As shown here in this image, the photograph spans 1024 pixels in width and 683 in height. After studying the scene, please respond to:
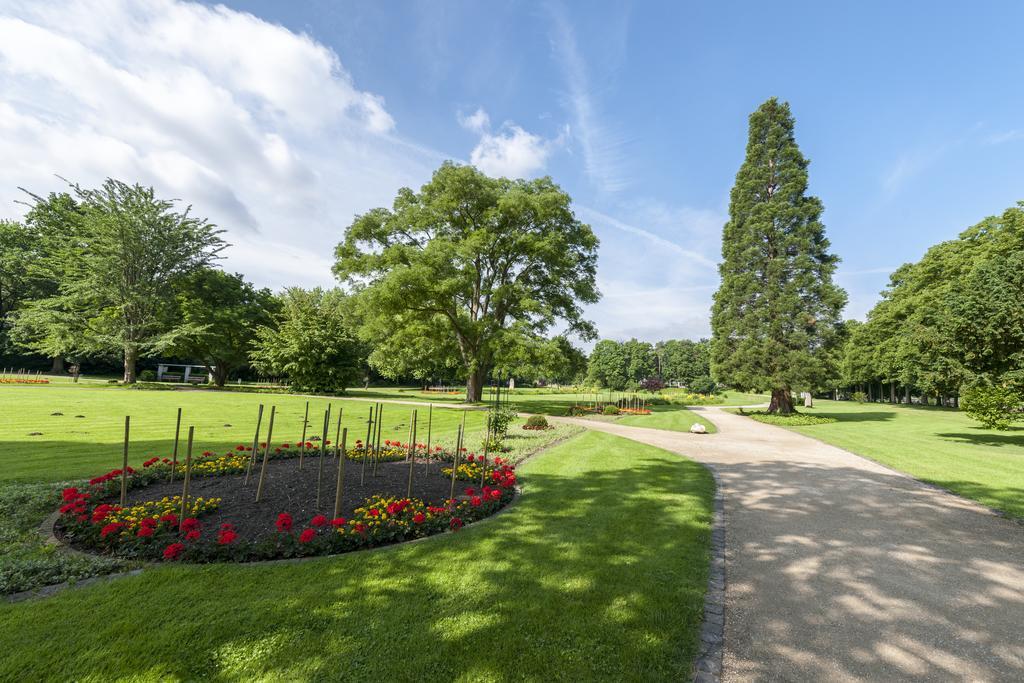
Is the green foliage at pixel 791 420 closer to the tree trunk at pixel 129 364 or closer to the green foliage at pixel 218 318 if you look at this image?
the green foliage at pixel 218 318

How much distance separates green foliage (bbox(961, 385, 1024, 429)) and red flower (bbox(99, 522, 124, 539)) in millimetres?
23606

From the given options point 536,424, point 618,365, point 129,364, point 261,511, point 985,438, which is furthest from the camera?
point 618,365

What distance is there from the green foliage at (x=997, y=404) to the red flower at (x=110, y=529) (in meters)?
23.6

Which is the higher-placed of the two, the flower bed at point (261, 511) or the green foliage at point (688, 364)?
the green foliage at point (688, 364)

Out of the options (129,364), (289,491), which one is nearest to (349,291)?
(129,364)

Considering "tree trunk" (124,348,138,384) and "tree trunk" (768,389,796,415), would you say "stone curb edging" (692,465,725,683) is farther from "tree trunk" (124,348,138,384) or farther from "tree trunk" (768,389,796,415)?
"tree trunk" (124,348,138,384)

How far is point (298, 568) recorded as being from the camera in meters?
4.28

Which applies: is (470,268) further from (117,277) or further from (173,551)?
(117,277)

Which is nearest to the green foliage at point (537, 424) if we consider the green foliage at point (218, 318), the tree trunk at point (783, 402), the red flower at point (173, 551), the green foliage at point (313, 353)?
the red flower at point (173, 551)

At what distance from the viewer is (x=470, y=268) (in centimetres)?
2358

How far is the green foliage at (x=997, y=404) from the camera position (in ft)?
45.9

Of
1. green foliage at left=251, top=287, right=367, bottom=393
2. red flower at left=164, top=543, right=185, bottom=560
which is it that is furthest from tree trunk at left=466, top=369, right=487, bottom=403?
red flower at left=164, top=543, right=185, bottom=560

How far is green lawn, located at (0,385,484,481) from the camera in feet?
26.2

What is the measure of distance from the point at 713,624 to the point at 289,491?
6190mm
